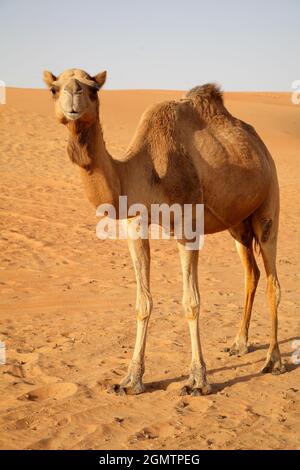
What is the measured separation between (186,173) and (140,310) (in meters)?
1.31

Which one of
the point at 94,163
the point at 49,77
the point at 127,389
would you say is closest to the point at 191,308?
the point at 127,389

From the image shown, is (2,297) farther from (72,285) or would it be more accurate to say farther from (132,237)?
(132,237)

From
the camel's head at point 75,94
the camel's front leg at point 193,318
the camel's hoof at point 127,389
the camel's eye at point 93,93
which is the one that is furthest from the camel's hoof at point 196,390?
the camel's eye at point 93,93

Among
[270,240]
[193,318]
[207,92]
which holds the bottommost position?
[193,318]

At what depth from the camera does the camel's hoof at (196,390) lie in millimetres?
5035

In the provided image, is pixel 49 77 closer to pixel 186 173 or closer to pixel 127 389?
pixel 186 173

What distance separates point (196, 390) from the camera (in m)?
5.05

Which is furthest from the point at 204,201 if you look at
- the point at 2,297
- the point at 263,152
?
the point at 2,297

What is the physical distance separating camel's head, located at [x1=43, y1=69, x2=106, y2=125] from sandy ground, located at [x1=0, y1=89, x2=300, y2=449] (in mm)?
2289

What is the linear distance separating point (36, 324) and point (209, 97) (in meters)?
3.31

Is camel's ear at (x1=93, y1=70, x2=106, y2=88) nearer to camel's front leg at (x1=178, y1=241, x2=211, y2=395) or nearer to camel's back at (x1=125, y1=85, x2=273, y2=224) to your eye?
camel's back at (x1=125, y1=85, x2=273, y2=224)

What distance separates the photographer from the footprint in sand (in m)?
4.93

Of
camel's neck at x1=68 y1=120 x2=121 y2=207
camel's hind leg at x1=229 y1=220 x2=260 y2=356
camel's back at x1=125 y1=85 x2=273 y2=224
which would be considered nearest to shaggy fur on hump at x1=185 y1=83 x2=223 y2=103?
camel's back at x1=125 y1=85 x2=273 y2=224

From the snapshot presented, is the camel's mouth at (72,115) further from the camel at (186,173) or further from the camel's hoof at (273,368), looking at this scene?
the camel's hoof at (273,368)
